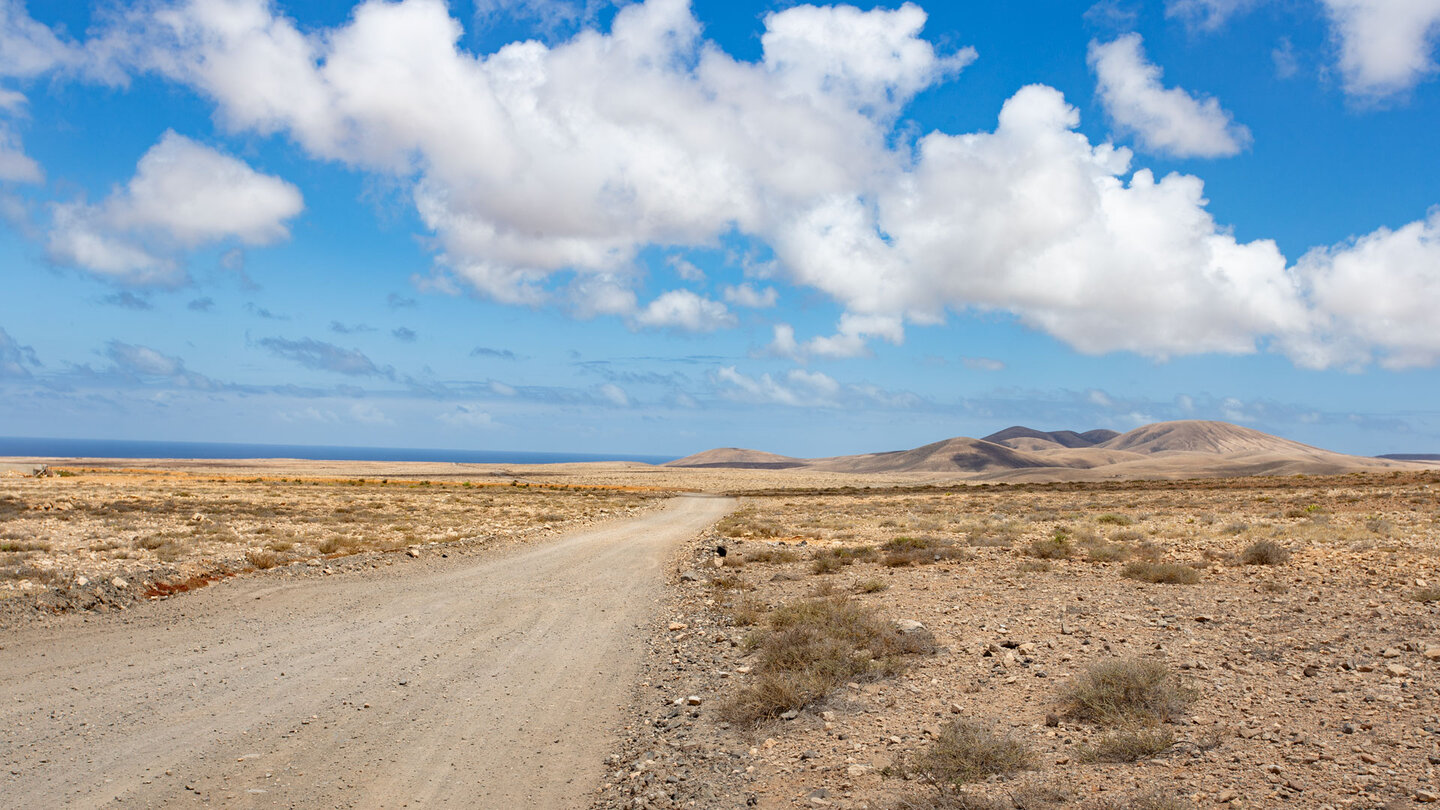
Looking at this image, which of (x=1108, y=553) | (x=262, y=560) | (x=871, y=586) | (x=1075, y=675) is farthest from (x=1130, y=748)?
(x=262, y=560)

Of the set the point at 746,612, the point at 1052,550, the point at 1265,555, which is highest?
the point at 1265,555

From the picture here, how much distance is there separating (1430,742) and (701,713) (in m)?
6.59

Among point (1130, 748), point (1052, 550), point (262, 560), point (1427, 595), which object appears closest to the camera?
point (1130, 748)

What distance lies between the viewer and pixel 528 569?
766 inches

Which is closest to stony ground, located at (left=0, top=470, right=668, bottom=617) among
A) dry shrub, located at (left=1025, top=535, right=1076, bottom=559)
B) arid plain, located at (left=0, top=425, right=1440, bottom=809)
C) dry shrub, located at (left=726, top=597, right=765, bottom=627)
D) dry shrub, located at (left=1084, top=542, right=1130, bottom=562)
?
arid plain, located at (left=0, top=425, right=1440, bottom=809)

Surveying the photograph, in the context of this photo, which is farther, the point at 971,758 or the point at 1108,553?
the point at 1108,553

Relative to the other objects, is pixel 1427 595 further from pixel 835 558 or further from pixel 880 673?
pixel 835 558

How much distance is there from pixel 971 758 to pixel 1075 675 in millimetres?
3255

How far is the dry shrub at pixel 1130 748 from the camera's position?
6402mm

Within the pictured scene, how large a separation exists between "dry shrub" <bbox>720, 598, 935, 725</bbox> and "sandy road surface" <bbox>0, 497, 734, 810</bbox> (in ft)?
5.92

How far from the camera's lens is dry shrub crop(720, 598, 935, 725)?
8555mm

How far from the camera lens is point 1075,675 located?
29.4ft

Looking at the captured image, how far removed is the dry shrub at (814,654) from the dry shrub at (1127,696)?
229 centimetres

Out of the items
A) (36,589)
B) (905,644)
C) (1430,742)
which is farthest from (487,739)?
(36,589)
